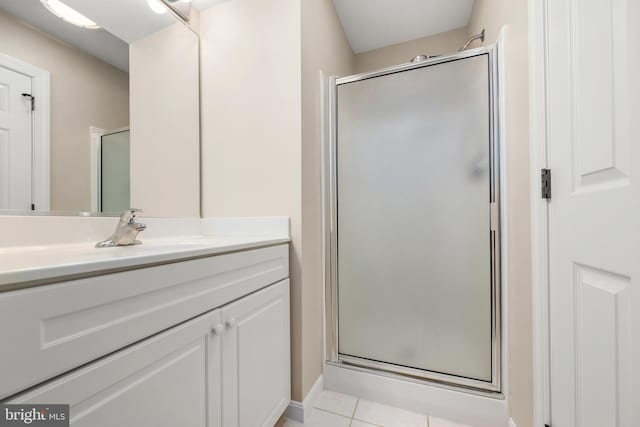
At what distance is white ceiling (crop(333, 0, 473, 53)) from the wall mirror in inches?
41.1

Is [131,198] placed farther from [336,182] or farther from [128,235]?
[336,182]

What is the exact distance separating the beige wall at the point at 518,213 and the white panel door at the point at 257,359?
963 millimetres

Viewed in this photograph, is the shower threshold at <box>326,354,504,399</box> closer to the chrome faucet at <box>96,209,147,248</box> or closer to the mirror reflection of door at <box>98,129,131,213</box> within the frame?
the chrome faucet at <box>96,209,147,248</box>

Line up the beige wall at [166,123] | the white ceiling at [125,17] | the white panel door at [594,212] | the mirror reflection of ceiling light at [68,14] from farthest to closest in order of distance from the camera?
the beige wall at [166,123] < the white ceiling at [125,17] < the mirror reflection of ceiling light at [68,14] < the white panel door at [594,212]

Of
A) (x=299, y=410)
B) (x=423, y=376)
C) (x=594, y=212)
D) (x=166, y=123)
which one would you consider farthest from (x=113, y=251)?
(x=423, y=376)

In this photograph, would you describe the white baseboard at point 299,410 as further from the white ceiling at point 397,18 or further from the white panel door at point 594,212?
the white ceiling at point 397,18

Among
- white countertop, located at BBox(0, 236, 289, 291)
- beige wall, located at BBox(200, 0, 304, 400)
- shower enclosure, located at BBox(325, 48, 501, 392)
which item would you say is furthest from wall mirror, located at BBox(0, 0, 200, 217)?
shower enclosure, located at BBox(325, 48, 501, 392)

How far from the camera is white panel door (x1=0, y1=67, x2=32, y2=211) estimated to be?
805 millimetres

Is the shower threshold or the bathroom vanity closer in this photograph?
the bathroom vanity

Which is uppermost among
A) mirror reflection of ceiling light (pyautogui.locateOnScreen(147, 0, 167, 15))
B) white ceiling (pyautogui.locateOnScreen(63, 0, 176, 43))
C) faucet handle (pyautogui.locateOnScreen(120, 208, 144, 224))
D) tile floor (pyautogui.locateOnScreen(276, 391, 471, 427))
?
mirror reflection of ceiling light (pyautogui.locateOnScreen(147, 0, 167, 15))

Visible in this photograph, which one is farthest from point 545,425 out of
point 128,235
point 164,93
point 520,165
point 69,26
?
point 69,26

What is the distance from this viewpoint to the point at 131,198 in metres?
1.15

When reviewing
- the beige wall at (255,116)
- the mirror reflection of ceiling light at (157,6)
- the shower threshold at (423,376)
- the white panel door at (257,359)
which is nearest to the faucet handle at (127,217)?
the beige wall at (255,116)

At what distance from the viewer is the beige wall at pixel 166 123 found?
1170 mm
